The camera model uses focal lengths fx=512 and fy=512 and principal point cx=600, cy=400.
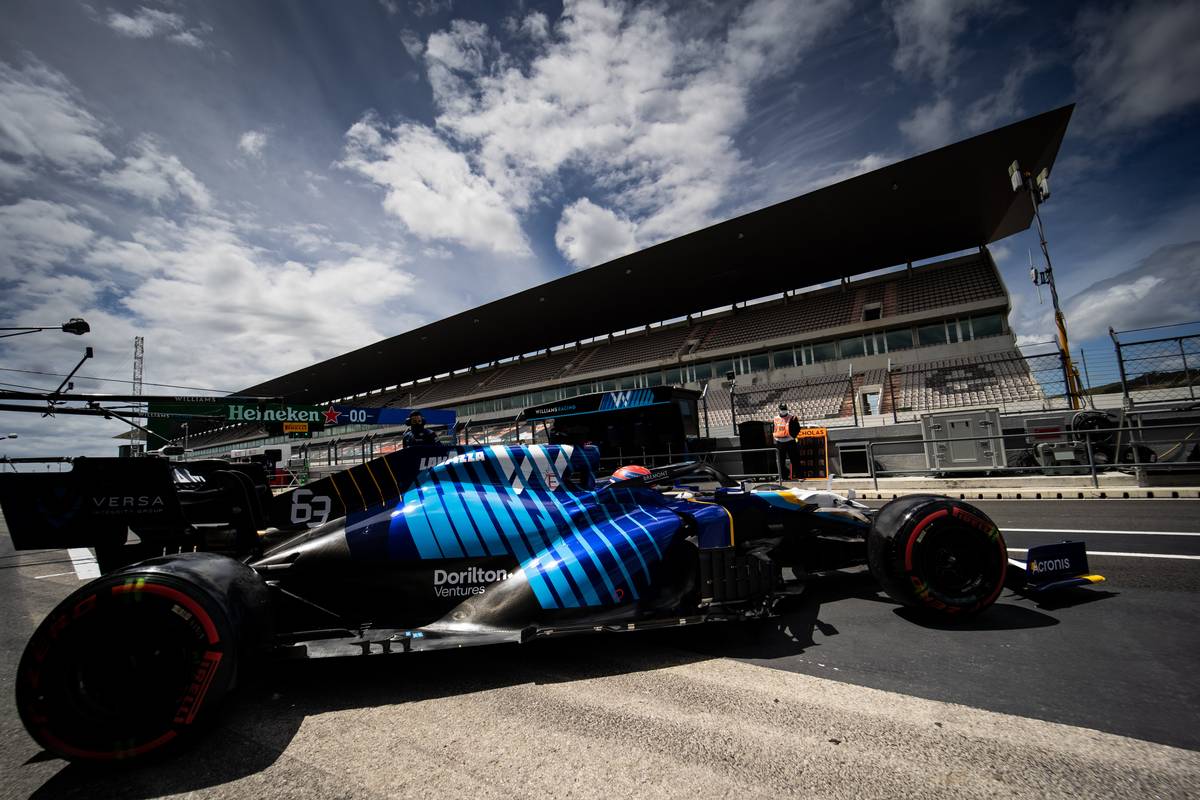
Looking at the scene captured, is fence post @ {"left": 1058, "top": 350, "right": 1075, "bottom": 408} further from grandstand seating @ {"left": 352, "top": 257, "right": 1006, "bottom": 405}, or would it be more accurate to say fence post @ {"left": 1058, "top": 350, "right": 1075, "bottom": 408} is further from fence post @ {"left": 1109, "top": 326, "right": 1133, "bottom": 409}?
grandstand seating @ {"left": 352, "top": 257, "right": 1006, "bottom": 405}

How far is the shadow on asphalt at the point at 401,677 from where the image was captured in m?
1.95

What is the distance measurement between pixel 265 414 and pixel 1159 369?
65.5 feet

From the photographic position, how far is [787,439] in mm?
11352

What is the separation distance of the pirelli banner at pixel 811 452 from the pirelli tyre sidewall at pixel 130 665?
11.6 metres

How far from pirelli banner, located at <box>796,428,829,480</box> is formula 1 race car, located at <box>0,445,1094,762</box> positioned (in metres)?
8.64

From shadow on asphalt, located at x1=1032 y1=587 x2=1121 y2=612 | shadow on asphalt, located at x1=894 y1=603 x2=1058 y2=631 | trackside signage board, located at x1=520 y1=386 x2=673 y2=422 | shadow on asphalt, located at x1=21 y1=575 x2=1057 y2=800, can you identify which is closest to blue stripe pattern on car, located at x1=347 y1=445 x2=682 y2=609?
shadow on asphalt, located at x1=21 y1=575 x2=1057 y2=800

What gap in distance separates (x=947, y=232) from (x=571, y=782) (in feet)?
98.1

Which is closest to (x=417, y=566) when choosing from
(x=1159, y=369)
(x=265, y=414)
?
(x=265, y=414)

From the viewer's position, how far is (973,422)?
11758 millimetres

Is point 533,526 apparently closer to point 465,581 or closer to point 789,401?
point 465,581

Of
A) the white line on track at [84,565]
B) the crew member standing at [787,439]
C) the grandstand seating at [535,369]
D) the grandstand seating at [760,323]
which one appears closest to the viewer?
the white line on track at [84,565]

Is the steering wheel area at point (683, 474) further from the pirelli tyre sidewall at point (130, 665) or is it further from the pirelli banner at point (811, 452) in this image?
the pirelli banner at point (811, 452)

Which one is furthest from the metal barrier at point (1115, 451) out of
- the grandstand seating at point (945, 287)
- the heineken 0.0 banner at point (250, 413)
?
the grandstand seating at point (945, 287)

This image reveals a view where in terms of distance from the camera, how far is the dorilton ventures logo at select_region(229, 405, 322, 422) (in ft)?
41.9
